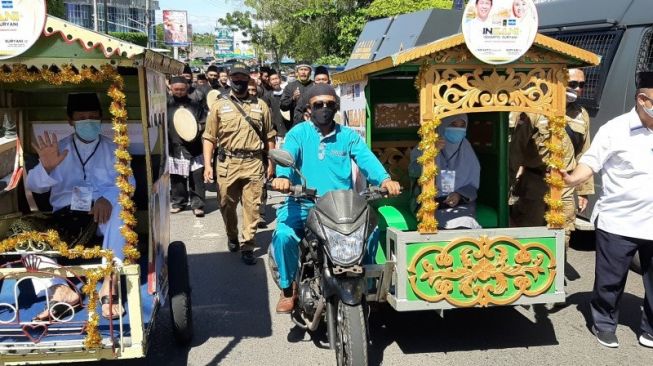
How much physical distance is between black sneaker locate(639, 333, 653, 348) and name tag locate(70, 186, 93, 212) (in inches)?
160

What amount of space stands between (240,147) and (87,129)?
216 cm

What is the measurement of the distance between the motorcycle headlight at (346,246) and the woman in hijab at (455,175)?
1.22 meters

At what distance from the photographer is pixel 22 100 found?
5.18 meters

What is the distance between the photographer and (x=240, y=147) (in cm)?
649

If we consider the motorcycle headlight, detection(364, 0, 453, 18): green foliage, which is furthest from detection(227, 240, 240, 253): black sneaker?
detection(364, 0, 453, 18): green foliage

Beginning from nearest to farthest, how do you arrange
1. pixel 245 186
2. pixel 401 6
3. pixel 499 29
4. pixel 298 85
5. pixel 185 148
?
pixel 499 29
pixel 245 186
pixel 185 148
pixel 298 85
pixel 401 6

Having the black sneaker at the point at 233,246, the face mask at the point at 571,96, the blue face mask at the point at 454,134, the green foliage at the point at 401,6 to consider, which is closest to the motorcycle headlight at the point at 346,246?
the blue face mask at the point at 454,134

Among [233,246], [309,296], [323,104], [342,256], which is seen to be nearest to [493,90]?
[323,104]

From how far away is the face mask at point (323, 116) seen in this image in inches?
173

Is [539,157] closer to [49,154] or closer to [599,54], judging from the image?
[599,54]

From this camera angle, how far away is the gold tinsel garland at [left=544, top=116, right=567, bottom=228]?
432 cm

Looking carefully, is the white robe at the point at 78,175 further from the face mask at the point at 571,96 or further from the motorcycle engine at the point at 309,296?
the face mask at the point at 571,96

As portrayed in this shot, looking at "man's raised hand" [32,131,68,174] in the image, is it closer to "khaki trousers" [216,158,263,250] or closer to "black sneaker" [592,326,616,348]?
"khaki trousers" [216,158,263,250]

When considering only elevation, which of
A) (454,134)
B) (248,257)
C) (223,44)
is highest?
(223,44)
